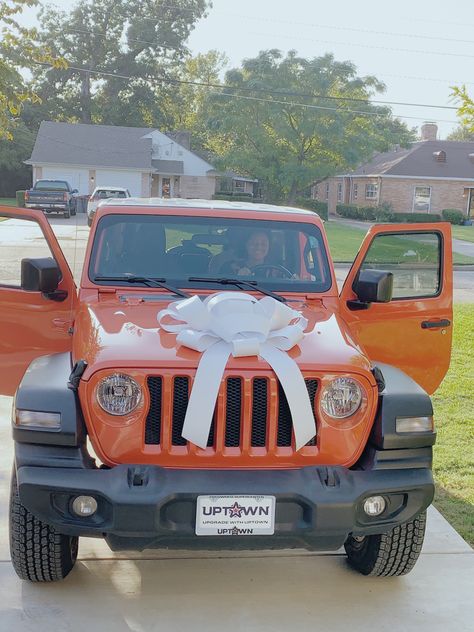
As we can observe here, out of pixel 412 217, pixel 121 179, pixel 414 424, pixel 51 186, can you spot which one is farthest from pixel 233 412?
pixel 121 179

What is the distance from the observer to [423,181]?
178ft

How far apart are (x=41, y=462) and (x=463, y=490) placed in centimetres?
330

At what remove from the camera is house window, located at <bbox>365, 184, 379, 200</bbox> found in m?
54.9

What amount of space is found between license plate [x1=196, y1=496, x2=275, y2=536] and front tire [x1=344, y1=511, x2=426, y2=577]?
2.87 feet

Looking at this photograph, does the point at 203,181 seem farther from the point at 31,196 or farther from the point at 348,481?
the point at 348,481

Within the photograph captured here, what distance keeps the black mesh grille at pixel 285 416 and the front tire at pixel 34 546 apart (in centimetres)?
117

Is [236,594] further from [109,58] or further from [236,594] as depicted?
[109,58]

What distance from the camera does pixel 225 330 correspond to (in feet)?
13.1

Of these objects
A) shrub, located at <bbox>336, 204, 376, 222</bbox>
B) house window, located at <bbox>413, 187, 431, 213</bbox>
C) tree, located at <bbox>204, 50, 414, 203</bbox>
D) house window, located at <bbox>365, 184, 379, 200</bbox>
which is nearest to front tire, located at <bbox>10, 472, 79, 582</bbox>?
tree, located at <bbox>204, 50, 414, 203</bbox>

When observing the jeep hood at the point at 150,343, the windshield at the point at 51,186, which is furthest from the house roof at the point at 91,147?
the jeep hood at the point at 150,343

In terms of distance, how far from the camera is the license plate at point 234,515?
366 cm

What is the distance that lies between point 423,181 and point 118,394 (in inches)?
2071

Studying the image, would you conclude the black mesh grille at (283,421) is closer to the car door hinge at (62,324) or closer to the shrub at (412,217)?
the car door hinge at (62,324)

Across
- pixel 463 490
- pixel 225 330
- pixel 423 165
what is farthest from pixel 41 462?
pixel 423 165
